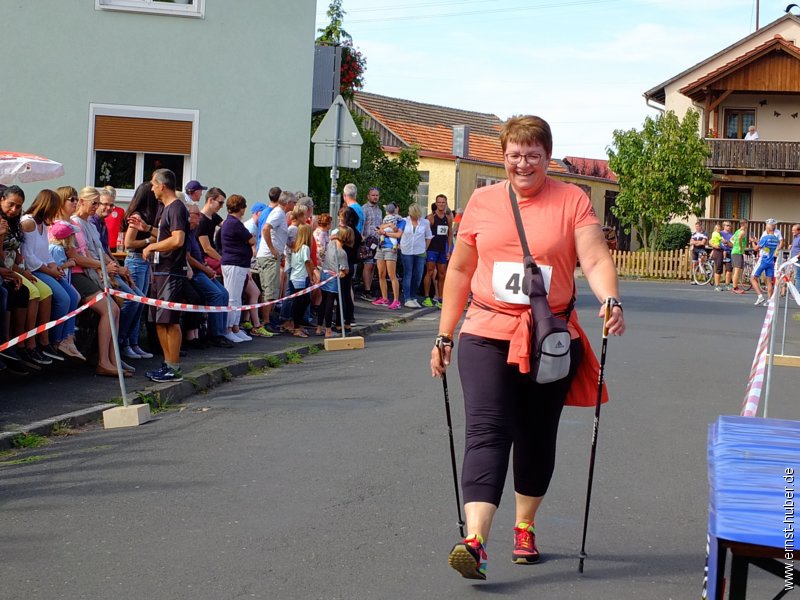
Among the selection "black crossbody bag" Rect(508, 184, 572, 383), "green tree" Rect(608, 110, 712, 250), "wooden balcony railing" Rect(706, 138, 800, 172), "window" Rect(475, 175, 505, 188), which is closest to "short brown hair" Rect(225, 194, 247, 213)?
"black crossbody bag" Rect(508, 184, 572, 383)

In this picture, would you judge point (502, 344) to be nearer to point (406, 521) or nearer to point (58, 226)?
point (406, 521)

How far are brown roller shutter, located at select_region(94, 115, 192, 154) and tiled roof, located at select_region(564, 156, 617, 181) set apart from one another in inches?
1939

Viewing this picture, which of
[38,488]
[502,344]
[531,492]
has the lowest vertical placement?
[38,488]

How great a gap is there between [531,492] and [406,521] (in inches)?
35.3

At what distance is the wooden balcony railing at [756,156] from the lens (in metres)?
50.6

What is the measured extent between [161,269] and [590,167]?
6436cm

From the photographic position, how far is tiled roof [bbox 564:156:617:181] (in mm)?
70250

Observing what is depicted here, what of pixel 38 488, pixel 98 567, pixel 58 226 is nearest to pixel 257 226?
pixel 58 226

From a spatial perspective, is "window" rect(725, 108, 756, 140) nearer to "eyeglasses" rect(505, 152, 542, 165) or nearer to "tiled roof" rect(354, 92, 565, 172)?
"tiled roof" rect(354, 92, 565, 172)

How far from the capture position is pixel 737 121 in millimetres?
54438

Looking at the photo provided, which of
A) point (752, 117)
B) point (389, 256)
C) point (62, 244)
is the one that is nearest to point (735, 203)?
point (752, 117)

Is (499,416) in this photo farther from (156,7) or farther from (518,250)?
(156,7)

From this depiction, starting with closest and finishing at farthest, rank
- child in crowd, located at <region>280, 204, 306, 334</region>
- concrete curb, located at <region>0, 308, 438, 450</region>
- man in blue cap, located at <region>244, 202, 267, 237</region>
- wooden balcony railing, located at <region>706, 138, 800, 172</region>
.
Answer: concrete curb, located at <region>0, 308, 438, 450</region> → child in crowd, located at <region>280, 204, 306, 334</region> → man in blue cap, located at <region>244, 202, 267, 237</region> → wooden balcony railing, located at <region>706, 138, 800, 172</region>

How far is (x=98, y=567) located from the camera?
5395mm
